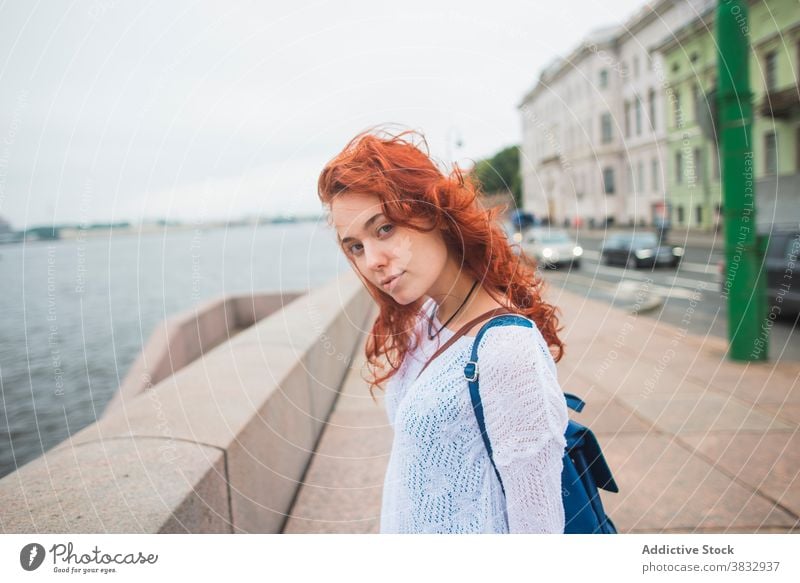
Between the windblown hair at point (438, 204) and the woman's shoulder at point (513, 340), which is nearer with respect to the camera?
the woman's shoulder at point (513, 340)

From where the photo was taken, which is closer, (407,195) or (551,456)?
(551,456)

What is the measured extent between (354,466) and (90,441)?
1.45 metres

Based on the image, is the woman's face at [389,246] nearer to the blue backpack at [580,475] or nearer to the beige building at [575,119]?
the blue backpack at [580,475]

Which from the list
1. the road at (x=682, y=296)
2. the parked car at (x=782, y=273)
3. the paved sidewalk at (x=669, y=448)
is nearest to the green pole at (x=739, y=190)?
the paved sidewalk at (x=669, y=448)

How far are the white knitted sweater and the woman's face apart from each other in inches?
6.0

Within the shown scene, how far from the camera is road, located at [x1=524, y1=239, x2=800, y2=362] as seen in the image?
686 cm

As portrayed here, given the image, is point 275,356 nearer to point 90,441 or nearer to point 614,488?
point 90,441

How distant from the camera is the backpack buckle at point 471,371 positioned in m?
1.13

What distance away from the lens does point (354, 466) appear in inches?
128

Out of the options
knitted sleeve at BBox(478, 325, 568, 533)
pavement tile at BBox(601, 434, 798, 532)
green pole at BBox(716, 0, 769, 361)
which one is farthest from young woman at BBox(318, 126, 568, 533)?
green pole at BBox(716, 0, 769, 361)

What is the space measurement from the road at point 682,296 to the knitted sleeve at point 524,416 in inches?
123

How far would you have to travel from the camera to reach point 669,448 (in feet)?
10.9

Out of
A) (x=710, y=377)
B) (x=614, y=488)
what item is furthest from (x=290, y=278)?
(x=614, y=488)

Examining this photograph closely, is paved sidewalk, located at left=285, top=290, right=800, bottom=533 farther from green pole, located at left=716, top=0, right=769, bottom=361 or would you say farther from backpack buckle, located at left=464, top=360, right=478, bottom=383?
backpack buckle, located at left=464, top=360, right=478, bottom=383
